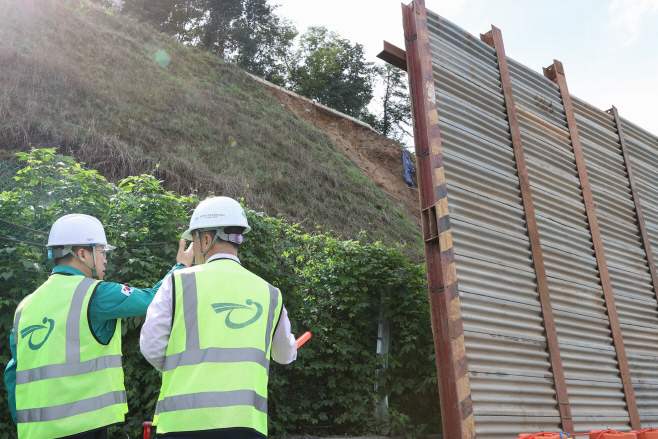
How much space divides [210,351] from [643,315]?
6.29 m

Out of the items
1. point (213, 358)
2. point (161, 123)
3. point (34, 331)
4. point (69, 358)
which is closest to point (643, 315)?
point (213, 358)

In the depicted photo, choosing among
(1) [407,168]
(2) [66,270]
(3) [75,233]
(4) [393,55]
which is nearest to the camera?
(2) [66,270]

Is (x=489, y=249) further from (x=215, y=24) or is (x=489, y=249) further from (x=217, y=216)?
(x=215, y=24)

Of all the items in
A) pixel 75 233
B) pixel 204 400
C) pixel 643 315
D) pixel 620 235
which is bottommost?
pixel 204 400

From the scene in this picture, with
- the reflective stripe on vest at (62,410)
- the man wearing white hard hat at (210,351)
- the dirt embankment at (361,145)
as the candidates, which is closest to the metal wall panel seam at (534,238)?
the man wearing white hard hat at (210,351)

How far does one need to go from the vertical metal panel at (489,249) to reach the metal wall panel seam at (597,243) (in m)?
1.41

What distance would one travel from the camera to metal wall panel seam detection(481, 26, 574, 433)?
4688 mm

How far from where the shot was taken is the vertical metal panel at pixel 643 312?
5789 mm

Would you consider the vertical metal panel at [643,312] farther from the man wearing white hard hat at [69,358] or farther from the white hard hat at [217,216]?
the man wearing white hard hat at [69,358]

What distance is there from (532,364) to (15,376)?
4.28 meters

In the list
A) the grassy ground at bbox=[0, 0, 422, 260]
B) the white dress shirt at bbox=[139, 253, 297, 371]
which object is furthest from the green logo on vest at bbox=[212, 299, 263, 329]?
the grassy ground at bbox=[0, 0, 422, 260]

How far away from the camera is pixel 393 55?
5.51 m

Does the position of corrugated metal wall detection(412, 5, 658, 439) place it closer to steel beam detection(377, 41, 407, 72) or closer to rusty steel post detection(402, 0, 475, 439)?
rusty steel post detection(402, 0, 475, 439)

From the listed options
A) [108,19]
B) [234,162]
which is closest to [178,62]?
[108,19]
